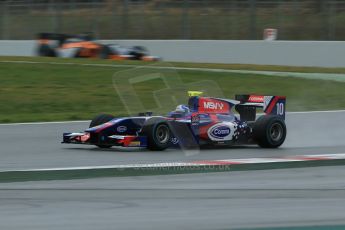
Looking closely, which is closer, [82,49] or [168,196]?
[168,196]

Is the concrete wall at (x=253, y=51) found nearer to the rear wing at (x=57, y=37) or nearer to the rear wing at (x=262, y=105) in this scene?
the rear wing at (x=57, y=37)

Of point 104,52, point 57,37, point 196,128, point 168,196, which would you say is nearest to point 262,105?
point 196,128

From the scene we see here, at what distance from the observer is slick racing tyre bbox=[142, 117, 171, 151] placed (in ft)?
30.4

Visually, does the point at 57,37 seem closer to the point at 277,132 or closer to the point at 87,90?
the point at 87,90

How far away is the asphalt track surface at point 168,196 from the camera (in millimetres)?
5454

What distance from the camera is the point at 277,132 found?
10039 mm

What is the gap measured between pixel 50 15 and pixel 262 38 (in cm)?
788

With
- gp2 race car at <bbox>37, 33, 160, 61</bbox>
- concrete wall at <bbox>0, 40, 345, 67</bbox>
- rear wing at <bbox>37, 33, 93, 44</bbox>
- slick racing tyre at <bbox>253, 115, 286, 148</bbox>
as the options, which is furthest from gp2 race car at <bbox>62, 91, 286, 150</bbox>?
rear wing at <bbox>37, 33, 93, 44</bbox>

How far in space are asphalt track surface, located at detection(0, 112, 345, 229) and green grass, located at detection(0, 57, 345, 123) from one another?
4045 millimetres

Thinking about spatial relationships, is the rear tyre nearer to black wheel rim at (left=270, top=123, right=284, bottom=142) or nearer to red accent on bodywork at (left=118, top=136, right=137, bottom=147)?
black wheel rim at (left=270, top=123, right=284, bottom=142)

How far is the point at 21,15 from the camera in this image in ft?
93.6

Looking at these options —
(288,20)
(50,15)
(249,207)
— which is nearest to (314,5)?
(288,20)

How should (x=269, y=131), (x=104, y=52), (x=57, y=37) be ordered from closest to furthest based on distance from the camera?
(x=269, y=131) < (x=104, y=52) < (x=57, y=37)

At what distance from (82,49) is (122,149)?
16177mm
